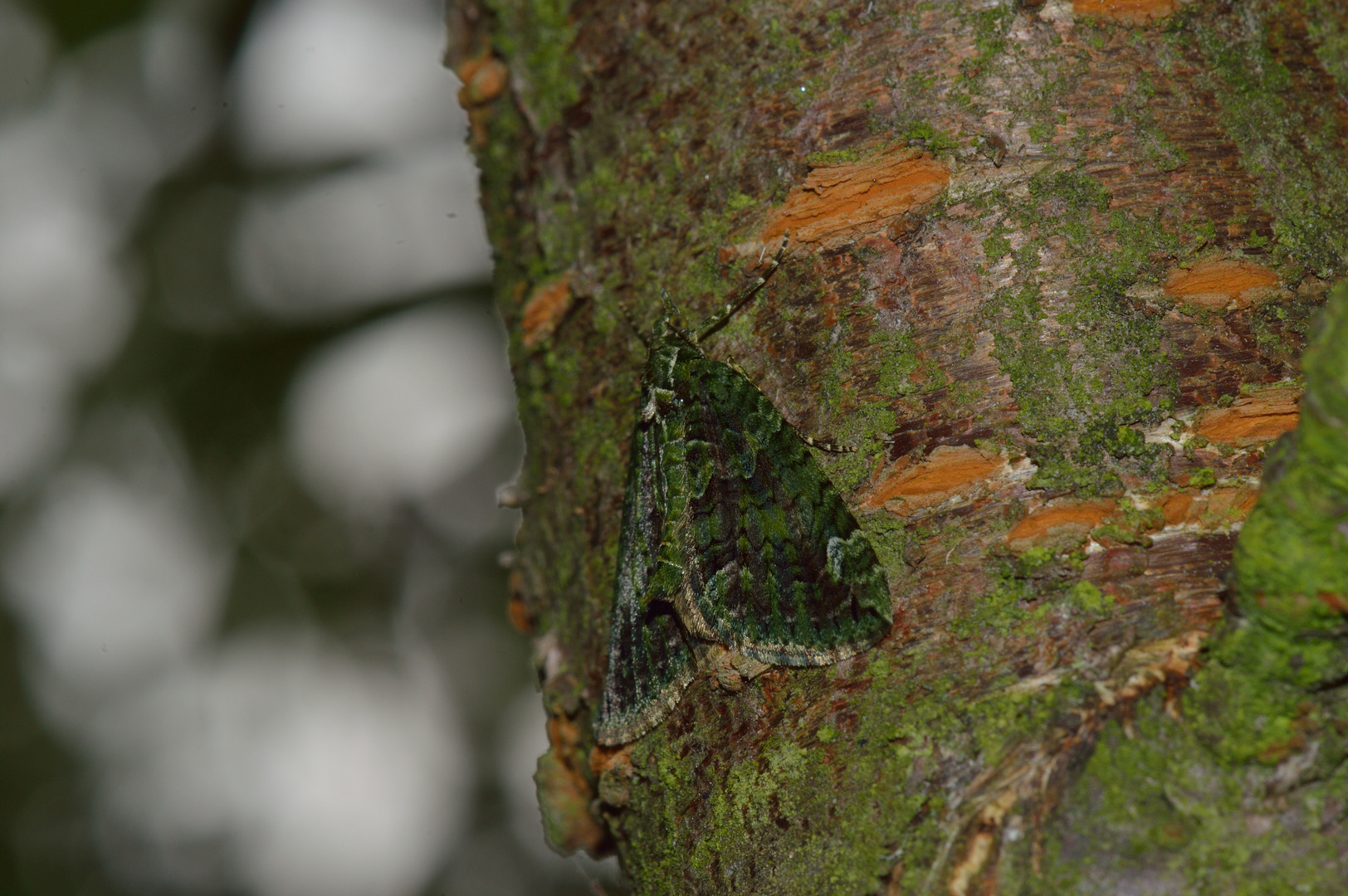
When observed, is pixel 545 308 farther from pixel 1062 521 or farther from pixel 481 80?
pixel 1062 521

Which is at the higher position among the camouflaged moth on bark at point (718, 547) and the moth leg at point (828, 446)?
the moth leg at point (828, 446)

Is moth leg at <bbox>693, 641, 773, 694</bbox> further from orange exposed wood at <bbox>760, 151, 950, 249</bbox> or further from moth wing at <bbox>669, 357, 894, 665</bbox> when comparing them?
orange exposed wood at <bbox>760, 151, 950, 249</bbox>

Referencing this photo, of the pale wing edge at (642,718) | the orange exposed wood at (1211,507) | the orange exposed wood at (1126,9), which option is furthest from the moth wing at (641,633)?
the orange exposed wood at (1126,9)

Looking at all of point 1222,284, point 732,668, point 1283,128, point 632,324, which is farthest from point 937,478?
point 1283,128

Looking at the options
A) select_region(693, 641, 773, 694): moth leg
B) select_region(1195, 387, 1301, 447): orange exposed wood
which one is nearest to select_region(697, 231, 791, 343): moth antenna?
select_region(693, 641, 773, 694): moth leg

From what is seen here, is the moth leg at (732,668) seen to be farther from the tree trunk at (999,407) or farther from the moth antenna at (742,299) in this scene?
the moth antenna at (742,299)

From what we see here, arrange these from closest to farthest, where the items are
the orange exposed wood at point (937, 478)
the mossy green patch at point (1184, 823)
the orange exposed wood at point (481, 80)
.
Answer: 1. the mossy green patch at point (1184, 823)
2. the orange exposed wood at point (937, 478)
3. the orange exposed wood at point (481, 80)
